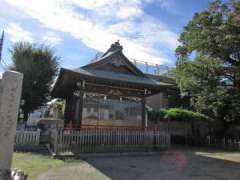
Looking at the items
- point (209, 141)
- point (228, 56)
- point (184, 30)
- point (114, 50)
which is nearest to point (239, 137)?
point (209, 141)

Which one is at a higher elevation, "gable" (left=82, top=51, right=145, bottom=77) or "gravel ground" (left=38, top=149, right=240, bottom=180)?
"gable" (left=82, top=51, right=145, bottom=77)

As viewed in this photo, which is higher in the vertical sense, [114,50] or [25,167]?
[114,50]

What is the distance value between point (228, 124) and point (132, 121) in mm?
9530

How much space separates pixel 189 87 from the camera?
1555 centimetres

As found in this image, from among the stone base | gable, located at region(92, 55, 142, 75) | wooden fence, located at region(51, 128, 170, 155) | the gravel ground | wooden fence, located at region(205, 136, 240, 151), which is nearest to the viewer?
the stone base

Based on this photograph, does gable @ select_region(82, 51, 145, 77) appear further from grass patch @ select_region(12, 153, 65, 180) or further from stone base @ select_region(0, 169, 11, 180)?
stone base @ select_region(0, 169, 11, 180)

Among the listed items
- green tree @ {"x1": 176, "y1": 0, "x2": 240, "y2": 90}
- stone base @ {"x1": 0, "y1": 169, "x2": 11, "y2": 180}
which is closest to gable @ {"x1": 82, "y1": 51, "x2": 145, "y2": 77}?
green tree @ {"x1": 176, "y1": 0, "x2": 240, "y2": 90}

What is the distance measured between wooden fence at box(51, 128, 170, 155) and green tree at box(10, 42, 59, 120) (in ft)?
22.6

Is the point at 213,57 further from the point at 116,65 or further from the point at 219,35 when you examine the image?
the point at 116,65

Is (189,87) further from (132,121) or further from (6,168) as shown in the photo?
(6,168)

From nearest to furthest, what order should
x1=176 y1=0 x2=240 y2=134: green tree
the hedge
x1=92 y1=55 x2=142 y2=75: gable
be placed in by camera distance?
x1=176 y1=0 x2=240 y2=134: green tree → x1=92 y1=55 x2=142 y2=75: gable → the hedge

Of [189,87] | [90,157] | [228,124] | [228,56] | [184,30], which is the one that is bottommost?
[90,157]

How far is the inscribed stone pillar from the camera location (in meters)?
5.84

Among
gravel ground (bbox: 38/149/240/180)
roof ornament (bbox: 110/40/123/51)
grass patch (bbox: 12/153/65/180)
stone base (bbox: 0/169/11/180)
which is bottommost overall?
gravel ground (bbox: 38/149/240/180)
